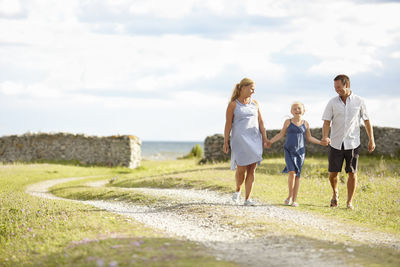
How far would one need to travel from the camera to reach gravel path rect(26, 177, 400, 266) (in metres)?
6.19

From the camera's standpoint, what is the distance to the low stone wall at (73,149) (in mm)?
27141

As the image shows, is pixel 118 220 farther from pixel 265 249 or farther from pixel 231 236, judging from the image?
pixel 265 249

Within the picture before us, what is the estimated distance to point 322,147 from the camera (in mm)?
24922

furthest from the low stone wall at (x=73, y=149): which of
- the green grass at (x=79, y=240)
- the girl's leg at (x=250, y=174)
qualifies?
the girl's leg at (x=250, y=174)

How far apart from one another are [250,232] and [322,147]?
18485 millimetres

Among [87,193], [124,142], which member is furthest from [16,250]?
[124,142]

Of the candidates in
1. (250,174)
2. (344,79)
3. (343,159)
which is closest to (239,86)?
(250,174)

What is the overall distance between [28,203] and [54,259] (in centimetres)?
484

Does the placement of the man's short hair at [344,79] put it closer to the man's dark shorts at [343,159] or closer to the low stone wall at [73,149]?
the man's dark shorts at [343,159]

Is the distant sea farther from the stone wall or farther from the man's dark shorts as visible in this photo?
the man's dark shorts

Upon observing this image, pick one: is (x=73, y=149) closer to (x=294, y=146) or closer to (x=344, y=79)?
(x=294, y=146)

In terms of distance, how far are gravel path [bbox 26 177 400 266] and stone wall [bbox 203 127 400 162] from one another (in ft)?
49.5

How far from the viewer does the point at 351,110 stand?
31.8 feet

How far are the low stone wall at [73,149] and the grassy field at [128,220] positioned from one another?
9085 millimetres
